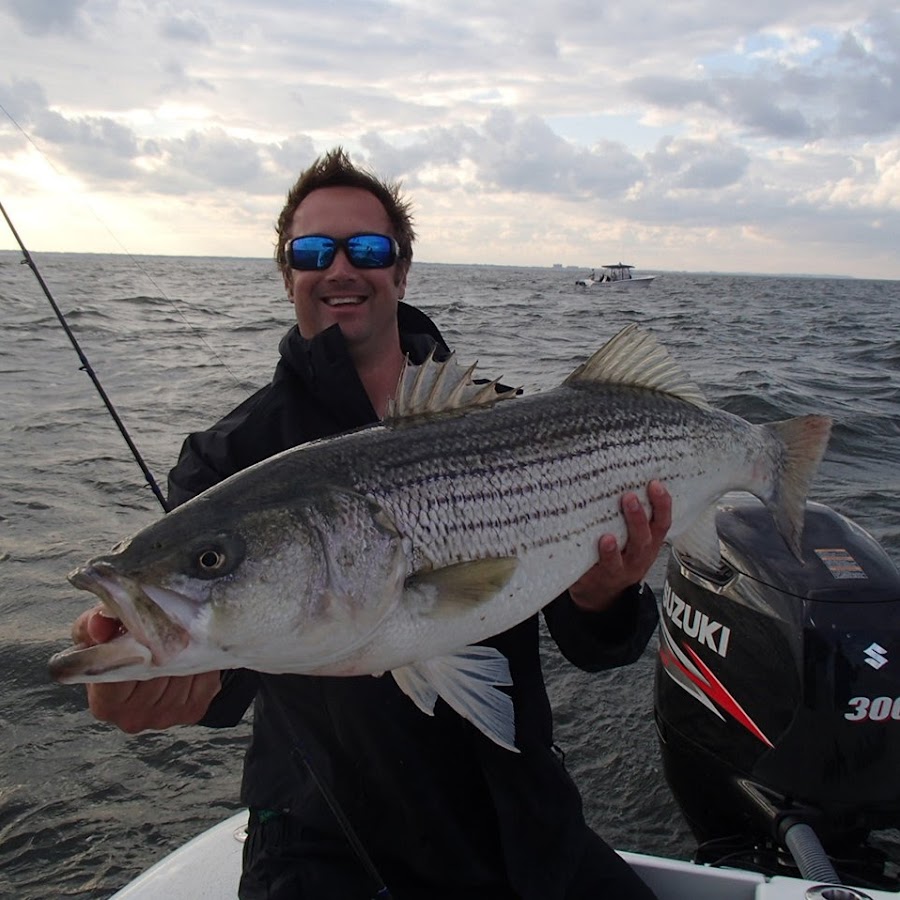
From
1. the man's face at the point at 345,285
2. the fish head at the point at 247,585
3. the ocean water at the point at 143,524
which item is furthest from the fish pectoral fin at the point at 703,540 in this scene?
the ocean water at the point at 143,524

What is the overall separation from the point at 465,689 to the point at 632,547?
32.7 inches

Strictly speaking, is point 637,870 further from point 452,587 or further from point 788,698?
point 452,587

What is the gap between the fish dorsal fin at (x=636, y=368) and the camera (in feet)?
10.3

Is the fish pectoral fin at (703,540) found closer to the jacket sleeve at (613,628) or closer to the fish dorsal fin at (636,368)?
the jacket sleeve at (613,628)

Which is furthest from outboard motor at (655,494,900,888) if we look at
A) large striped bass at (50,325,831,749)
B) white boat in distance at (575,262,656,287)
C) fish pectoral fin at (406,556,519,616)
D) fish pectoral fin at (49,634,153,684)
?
white boat in distance at (575,262,656,287)

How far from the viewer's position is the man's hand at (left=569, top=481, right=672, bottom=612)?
9.25ft

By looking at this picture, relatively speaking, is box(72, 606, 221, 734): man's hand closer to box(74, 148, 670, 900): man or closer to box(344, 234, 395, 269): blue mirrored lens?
box(74, 148, 670, 900): man

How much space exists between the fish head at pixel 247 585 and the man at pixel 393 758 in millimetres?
480

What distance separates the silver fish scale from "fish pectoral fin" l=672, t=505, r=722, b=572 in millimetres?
277

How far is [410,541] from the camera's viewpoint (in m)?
2.43

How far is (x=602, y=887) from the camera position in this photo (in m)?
3.12

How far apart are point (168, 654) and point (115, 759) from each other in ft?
12.5

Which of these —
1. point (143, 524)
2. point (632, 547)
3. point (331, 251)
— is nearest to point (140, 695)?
point (632, 547)

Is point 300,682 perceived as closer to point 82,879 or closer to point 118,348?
point 82,879
